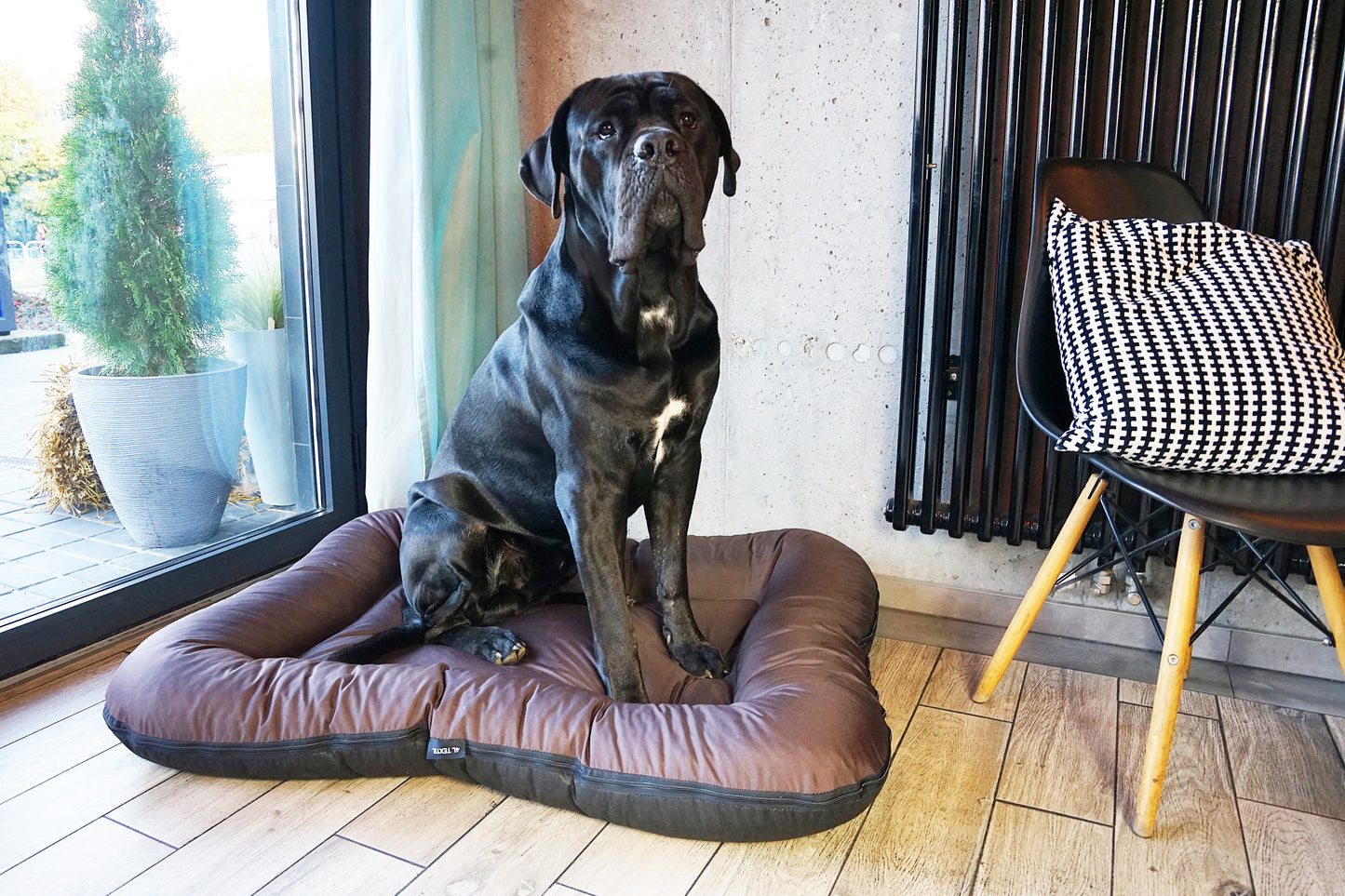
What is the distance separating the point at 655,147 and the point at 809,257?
98 cm

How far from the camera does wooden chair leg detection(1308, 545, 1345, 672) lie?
149cm

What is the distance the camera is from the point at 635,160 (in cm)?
147

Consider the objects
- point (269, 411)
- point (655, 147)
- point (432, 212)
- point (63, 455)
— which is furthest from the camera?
point (269, 411)

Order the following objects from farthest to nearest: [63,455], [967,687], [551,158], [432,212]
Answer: [432,212]
[63,455]
[967,687]
[551,158]

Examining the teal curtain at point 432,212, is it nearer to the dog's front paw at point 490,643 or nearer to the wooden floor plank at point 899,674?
the dog's front paw at point 490,643

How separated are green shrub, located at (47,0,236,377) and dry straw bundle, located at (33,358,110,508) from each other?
4.6 inches

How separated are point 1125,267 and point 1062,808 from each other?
3.05 feet

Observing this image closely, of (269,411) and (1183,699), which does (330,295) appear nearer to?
(269,411)

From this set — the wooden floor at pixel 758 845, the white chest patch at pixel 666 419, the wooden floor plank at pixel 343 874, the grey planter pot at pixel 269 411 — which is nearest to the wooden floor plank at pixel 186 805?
the wooden floor at pixel 758 845

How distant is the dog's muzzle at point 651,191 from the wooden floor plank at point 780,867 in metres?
0.94

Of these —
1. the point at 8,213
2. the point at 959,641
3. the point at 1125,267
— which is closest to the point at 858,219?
the point at 1125,267

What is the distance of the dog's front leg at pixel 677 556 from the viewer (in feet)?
5.85

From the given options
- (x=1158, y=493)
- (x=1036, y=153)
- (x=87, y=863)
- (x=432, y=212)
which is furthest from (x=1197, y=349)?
(x=87, y=863)

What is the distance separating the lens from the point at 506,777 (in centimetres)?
149
